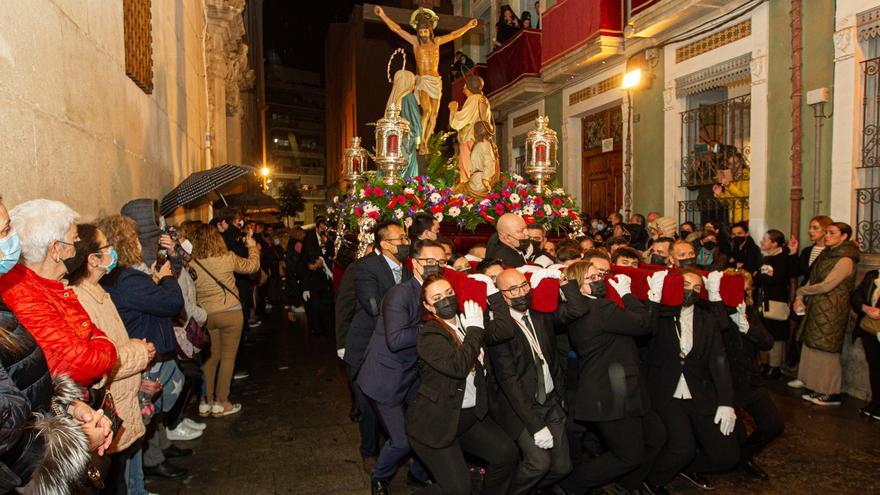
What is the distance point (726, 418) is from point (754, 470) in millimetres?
635

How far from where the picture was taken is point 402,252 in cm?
479

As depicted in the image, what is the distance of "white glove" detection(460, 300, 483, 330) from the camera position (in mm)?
3529

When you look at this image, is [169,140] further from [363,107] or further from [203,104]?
[363,107]

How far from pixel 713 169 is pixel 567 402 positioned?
6656 millimetres

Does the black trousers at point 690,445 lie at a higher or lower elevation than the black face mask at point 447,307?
lower

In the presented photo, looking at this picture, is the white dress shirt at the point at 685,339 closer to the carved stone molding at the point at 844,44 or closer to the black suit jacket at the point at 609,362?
the black suit jacket at the point at 609,362

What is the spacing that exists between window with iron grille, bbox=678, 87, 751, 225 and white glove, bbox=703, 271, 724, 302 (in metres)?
5.44

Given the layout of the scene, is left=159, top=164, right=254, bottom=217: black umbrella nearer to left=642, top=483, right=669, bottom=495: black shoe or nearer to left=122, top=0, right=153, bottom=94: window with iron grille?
left=122, top=0, right=153, bottom=94: window with iron grille

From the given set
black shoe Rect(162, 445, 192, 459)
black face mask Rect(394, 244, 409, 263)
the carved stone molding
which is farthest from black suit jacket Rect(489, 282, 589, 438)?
the carved stone molding

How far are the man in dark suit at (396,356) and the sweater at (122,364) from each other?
1.32m

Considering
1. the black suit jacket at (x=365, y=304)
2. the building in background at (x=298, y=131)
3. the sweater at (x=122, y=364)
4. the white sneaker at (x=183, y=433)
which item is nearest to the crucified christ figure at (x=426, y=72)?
the black suit jacket at (x=365, y=304)

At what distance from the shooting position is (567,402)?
459 cm

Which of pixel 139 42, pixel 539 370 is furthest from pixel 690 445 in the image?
pixel 139 42

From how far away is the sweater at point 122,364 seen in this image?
3152 millimetres
